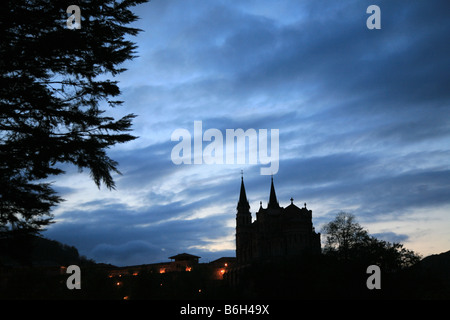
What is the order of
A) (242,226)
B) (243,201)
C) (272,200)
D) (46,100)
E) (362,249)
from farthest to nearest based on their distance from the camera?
1. (243,201)
2. (242,226)
3. (272,200)
4. (362,249)
5. (46,100)

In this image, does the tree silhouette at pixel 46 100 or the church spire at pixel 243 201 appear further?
the church spire at pixel 243 201

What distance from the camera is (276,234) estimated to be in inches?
3110

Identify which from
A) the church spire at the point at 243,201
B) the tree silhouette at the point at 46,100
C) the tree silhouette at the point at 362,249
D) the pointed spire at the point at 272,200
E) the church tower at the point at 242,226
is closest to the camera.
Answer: the tree silhouette at the point at 46,100

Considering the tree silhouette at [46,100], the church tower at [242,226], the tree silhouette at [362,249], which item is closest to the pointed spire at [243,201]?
the church tower at [242,226]

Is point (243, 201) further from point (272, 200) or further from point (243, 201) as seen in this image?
point (272, 200)

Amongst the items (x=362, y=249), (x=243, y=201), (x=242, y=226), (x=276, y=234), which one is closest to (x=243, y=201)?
(x=243, y=201)

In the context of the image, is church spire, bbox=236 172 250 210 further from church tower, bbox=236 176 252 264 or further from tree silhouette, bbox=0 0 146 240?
tree silhouette, bbox=0 0 146 240

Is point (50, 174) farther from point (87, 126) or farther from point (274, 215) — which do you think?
point (274, 215)

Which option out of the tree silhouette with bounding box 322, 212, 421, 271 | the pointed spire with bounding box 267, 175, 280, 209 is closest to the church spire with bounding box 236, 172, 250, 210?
the pointed spire with bounding box 267, 175, 280, 209

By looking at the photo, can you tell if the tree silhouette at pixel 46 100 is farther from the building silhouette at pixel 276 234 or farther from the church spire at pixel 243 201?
the church spire at pixel 243 201

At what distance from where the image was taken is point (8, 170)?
1055cm

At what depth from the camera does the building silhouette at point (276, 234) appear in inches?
2953
